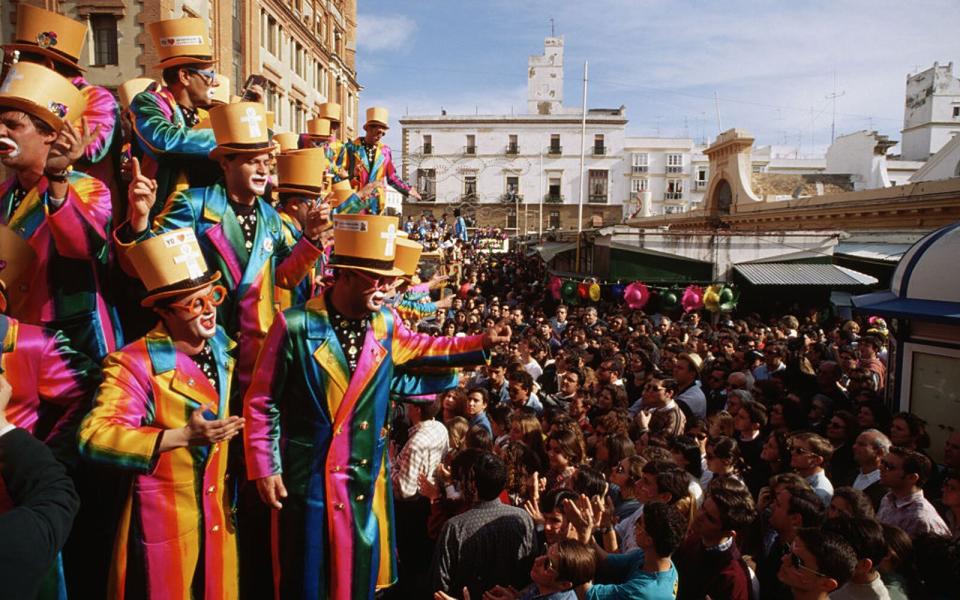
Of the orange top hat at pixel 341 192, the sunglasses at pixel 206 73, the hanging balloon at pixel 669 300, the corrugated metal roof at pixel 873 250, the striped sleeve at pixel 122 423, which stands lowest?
the hanging balloon at pixel 669 300

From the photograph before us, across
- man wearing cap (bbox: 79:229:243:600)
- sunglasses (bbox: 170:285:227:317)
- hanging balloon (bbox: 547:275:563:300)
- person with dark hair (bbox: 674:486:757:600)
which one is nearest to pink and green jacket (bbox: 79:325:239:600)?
man wearing cap (bbox: 79:229:243:600)

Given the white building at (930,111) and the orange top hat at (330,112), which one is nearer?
the orange top hat at (330,112)

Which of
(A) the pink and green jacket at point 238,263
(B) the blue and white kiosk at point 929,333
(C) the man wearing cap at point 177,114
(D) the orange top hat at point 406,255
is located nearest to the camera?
(A) the pink and green jacket at point 238,263

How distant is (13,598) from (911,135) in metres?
53.7

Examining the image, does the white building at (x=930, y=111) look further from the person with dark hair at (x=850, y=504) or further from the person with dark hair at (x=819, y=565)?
the person with dark hair at (x=819, y=565)

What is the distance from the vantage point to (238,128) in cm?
384

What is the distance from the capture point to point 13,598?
1822mm

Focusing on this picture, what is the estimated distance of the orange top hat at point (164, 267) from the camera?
306 cm

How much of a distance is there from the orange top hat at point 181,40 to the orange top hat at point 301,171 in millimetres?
847

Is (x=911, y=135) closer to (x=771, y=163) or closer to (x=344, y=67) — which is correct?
(x=771, y=163)

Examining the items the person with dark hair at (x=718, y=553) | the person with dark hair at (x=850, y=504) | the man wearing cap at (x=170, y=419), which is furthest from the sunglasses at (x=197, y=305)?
the person with dark hair at (x=850, y=504)

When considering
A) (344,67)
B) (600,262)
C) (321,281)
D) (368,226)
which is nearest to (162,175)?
(321,281)

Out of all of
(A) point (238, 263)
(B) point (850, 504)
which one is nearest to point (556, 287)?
(B) point (850, 504)

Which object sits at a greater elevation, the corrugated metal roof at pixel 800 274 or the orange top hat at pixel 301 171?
the orange top hat at pixel 301 171
